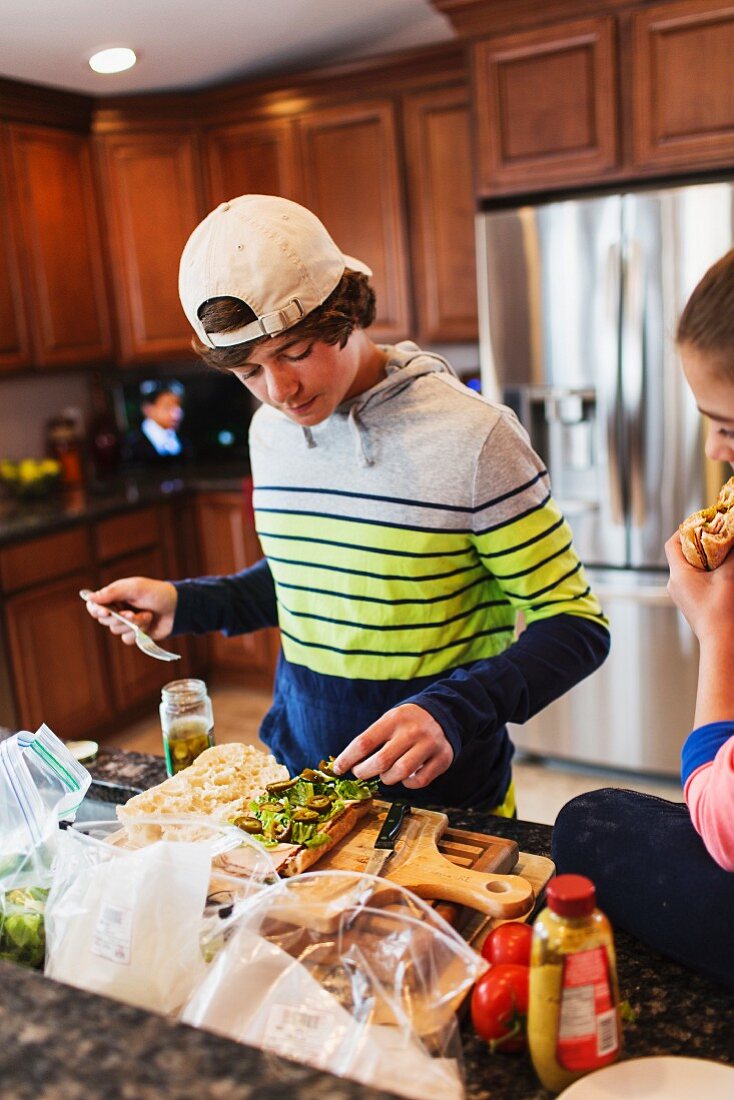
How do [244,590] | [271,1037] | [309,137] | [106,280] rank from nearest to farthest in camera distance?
[271,1037], [244,590], [309,137], [106,280]

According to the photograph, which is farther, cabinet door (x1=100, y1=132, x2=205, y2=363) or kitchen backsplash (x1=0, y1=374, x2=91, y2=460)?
kitchen backsplash (x1=0, y1=374, x2=91, y2=460)

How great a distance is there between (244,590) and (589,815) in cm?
84

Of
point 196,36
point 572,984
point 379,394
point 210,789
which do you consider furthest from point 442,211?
point 572,984

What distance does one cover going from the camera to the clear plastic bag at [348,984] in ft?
2.33

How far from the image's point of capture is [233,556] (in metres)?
3.91

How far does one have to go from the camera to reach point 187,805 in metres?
1.10

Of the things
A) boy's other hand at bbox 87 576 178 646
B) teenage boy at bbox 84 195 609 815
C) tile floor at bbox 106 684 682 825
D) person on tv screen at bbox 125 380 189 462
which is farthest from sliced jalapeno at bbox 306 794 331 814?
person on tv screen at bbox 125 380 189 462

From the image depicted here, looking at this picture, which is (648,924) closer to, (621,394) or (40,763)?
(40,763)

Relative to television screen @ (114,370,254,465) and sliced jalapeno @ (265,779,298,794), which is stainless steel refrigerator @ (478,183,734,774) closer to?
television screen @ (114,370,254,465)

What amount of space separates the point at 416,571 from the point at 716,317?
0.70 m

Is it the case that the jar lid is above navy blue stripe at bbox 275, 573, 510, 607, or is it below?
below

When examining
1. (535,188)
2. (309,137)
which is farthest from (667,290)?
(309,137)

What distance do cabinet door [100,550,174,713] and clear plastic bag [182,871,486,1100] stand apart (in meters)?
2.91

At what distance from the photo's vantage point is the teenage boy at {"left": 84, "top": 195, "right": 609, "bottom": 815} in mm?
1216
